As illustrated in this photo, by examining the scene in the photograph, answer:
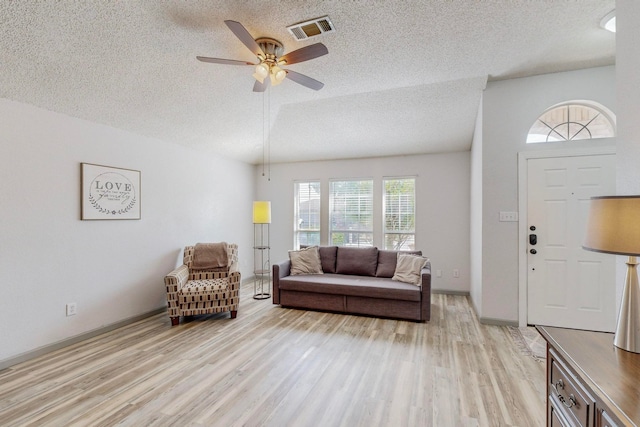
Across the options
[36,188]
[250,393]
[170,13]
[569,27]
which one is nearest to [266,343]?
[250,393]

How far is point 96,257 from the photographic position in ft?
A: 10.6

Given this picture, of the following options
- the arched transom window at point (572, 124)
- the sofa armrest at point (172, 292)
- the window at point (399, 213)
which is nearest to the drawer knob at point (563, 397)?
the arched transom window at point (572, 124)

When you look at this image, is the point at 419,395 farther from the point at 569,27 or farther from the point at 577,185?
the point at 569,27

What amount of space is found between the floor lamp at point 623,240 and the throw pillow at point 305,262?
11.9 ft

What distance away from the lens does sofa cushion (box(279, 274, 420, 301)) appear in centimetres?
364

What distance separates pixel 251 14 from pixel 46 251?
2.89m

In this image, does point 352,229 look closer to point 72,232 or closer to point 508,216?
point 508,216

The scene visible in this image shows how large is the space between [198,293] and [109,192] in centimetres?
155

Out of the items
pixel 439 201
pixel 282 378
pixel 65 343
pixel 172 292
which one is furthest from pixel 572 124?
pixel 65 343

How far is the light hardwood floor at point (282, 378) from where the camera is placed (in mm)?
1922

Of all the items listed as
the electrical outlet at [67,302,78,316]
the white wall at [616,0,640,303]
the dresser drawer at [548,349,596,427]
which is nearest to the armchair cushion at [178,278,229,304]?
the electrical outlet at [67,302,78,316]

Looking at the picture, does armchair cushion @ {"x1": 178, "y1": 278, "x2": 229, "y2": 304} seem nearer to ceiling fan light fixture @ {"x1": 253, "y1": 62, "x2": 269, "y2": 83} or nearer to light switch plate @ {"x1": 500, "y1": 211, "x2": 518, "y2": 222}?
ceiling fan light fixture @ {"x1": 253, "y1": 62, "x2": 269, "y2": 83}

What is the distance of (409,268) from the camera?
158 inches

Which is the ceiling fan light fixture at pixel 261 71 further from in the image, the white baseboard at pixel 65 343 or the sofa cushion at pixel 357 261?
the white baseboard at pixel 65 343
